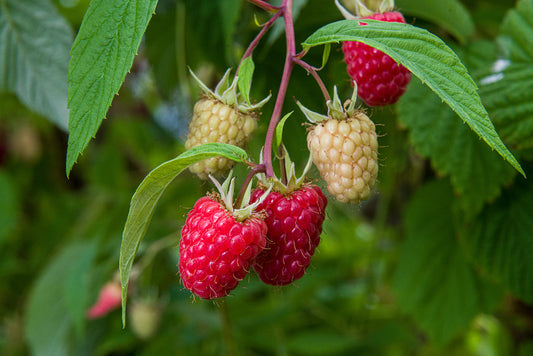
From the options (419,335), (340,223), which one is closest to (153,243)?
(419,335)

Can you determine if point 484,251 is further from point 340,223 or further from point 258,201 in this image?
point 340,223

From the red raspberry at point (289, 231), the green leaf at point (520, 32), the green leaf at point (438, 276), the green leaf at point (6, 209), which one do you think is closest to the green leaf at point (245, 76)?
the red raspberry at point (289, 231)

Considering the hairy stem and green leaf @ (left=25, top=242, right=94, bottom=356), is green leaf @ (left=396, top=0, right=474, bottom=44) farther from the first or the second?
green leaf @ (left=25, top=242, right=94, bottom=356)

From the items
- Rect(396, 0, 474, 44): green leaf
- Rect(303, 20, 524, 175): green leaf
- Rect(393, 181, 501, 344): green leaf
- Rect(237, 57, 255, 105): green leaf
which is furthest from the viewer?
Rect(393, 181, 501, 344): green leaf

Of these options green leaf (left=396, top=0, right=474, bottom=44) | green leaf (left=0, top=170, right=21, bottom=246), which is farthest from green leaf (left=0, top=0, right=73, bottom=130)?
green leaf (left=0, top=170, right=21, bottom=246)

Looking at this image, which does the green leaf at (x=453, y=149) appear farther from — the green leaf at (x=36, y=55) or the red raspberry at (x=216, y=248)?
the green leaf at (x=36, y=55)

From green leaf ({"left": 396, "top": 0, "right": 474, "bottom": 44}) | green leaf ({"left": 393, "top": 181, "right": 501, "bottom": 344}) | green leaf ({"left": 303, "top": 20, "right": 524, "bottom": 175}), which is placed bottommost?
green leaf ({"left": 393, "top": 181, "right": 501, "bottom": 344})

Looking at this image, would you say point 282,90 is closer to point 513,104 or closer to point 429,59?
point 429,59

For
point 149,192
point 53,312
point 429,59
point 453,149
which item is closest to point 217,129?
point 149,192
